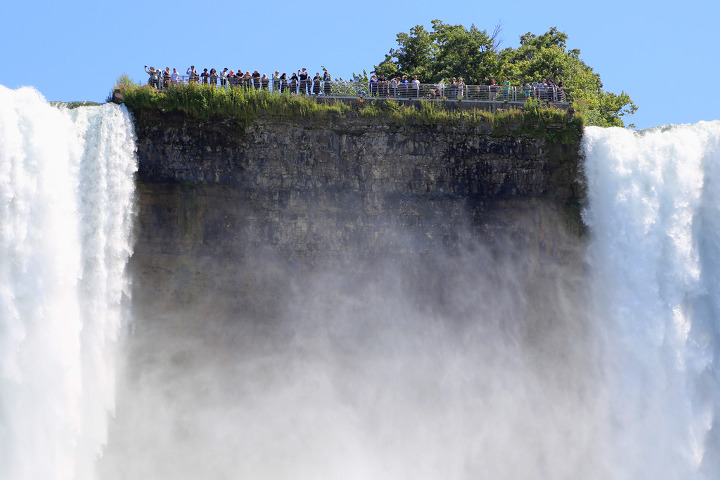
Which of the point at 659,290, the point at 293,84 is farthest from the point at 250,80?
the point at 659,290

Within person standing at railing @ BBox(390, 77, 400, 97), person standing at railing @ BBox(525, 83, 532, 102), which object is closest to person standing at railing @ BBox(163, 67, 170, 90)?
person standing at railing @ BBox(390, 77, 400, 97)

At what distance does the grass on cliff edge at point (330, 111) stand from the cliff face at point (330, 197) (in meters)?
0.27

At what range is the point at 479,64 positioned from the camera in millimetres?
39281

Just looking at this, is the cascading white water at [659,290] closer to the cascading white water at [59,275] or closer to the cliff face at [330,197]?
the cliff face at [330,197]

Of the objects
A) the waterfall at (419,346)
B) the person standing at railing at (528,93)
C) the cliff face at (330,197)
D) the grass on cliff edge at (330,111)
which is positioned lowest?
the waterfall at (419,346)

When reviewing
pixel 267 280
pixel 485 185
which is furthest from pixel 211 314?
pixel 485 185

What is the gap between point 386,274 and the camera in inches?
1225

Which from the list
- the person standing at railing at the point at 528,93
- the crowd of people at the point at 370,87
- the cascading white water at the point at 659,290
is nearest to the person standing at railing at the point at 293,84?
the crowd of people at the point at 370,87

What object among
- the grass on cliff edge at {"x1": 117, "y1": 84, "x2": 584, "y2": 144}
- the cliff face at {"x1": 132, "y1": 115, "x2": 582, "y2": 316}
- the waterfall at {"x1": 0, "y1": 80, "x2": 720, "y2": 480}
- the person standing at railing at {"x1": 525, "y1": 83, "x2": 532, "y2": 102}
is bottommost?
the waterfall at {"x1": 0, "y1": 80, "x2": 720, "y2": 480}

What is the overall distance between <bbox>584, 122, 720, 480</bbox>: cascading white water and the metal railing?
2.46m

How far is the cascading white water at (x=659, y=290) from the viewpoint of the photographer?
2955cm

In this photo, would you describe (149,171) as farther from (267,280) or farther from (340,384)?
(340,384)

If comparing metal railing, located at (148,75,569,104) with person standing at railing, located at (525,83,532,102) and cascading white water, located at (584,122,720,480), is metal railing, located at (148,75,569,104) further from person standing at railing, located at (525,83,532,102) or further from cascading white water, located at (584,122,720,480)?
cascading white water, located at (584,122,720,480)

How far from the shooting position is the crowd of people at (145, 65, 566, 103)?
98.3 ft
